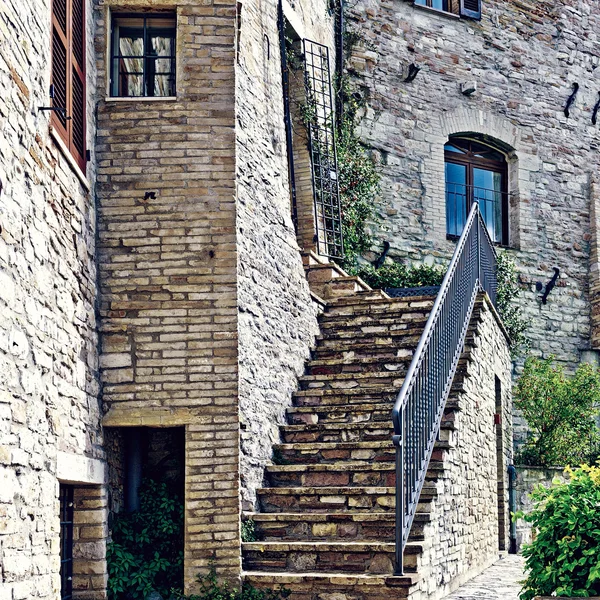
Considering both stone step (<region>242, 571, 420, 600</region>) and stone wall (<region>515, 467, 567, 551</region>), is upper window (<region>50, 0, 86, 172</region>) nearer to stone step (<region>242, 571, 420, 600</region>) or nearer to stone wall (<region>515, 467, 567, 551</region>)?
stone step (<region>242, 571, 420, 600</region>)

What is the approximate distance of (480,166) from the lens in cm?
1706

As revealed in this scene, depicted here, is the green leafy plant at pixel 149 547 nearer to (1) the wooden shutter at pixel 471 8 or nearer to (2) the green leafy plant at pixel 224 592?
(2) the green leafy plant at pixel 224 592

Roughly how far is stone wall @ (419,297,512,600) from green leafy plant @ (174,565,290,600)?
1.08m

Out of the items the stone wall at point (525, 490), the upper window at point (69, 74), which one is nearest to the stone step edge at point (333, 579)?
the upper window at point (69, 74)

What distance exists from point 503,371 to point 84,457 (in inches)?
274

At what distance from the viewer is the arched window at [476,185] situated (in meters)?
16.8

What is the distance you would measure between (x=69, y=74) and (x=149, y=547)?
3.57 metres

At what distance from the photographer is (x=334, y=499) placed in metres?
8.90

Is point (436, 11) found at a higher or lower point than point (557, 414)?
higher

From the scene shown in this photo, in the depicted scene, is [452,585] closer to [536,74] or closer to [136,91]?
[136,91]

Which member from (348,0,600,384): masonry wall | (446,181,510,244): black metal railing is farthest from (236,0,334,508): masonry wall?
(446,181,510,244): black metal railing

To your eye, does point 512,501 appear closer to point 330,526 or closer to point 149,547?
point 330,526

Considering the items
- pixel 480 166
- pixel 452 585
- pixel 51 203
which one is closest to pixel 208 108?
pixel 51 203

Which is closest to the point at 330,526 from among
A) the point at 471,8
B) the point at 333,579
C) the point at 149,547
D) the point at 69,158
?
the point at 333,579
